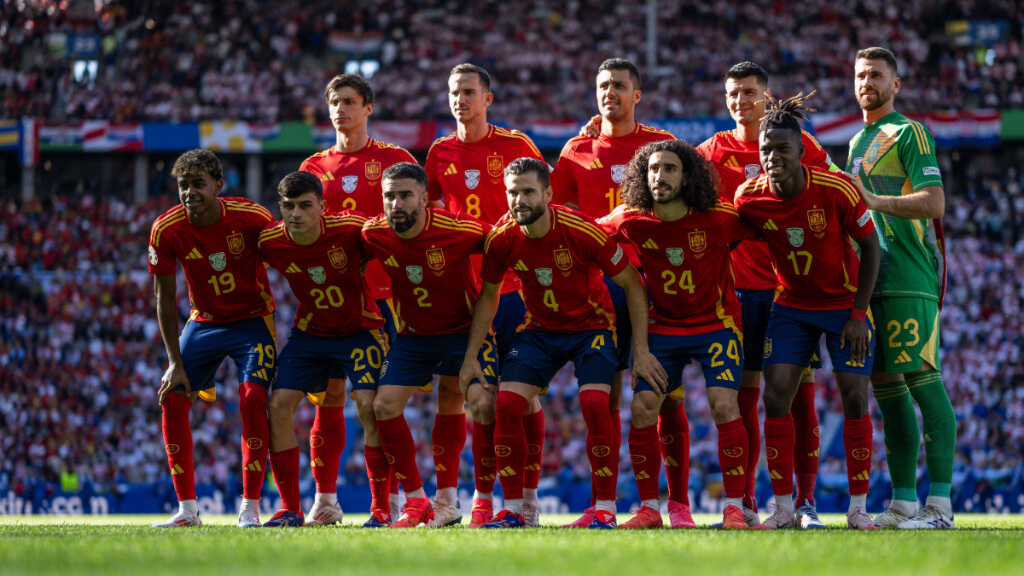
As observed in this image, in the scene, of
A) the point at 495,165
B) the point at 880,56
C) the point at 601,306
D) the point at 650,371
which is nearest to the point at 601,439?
the point at 650,371

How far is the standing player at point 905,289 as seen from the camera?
255 inches

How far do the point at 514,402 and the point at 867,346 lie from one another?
85.0 inches

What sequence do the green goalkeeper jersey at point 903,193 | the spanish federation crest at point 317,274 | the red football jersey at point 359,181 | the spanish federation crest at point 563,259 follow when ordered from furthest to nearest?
the red football jersey at point 359,181 → the spanish federation crest at point 317,274 → the green goalkeeper jersey at point 903,193 → the spanish federation crest at point 563,259

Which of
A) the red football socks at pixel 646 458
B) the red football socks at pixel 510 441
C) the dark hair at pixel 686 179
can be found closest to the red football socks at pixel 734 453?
the red football socks at pixel 646 458

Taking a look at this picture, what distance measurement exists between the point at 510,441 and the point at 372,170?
2536mm

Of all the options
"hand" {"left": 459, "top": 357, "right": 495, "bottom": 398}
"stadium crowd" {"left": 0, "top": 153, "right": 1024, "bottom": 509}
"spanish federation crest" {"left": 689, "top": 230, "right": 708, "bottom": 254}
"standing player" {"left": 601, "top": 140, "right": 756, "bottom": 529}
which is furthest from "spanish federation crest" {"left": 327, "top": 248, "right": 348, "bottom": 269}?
"stadium crowd" {"left": 0, "top": 153, "right": 1024, "bottom": 509}

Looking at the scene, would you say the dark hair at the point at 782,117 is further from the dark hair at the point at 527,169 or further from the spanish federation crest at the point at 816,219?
the dark hair at the point at 527,169

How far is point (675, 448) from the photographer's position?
6.76m

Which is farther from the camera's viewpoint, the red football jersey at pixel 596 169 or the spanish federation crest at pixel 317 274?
the red football jersey at pixel 596 169

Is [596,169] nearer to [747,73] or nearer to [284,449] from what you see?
[747,73]

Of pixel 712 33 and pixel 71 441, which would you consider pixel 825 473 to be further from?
pixel 712 33

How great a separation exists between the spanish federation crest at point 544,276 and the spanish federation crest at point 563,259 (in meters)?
0.08

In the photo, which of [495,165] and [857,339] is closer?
[857,339]

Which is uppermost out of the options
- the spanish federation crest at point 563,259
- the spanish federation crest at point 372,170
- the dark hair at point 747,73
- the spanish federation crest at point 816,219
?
the dark hair at point 747,73
